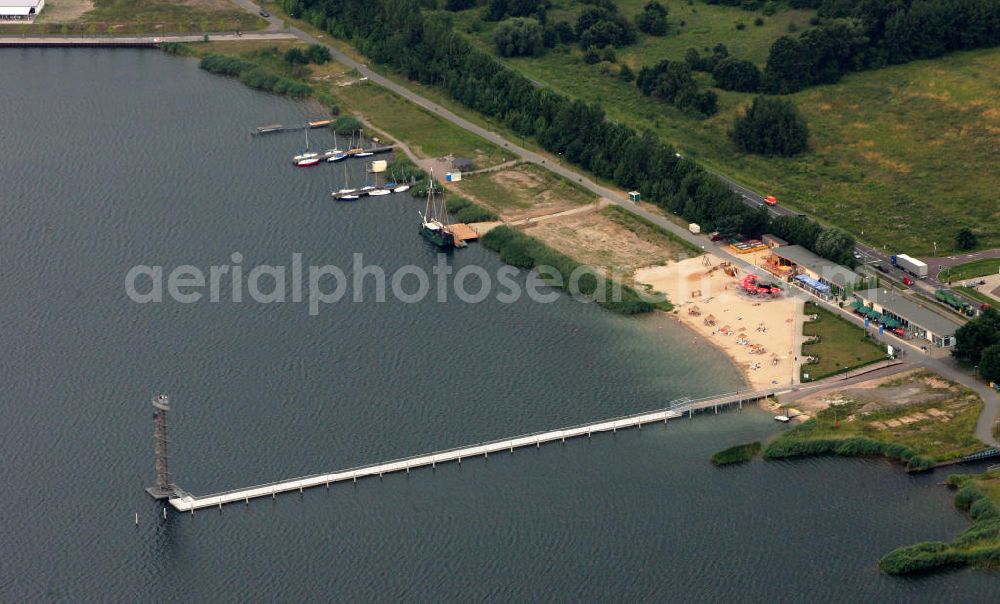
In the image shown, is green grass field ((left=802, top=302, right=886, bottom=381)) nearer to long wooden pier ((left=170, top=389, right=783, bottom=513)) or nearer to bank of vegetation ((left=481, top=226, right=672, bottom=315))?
long wooden pier ((left=170, top=389, right=783, bottom=513))

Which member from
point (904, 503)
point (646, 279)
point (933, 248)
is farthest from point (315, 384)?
point (933, 248)

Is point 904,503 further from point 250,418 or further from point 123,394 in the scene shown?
point 123,394

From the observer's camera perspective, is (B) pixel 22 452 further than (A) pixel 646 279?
No

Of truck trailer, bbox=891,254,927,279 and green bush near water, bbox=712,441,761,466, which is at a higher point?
truck trailer, bbox=891,254,927,279

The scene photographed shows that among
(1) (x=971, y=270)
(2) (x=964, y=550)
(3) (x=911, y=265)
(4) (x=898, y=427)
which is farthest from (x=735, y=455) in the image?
(1) (x=971, y=270)

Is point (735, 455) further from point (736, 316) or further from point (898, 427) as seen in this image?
point (736, 316)

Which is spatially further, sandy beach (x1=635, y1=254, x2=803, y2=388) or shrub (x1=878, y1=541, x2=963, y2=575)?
sandy beach (x1=635, y1=254, x2=803, y2=388)

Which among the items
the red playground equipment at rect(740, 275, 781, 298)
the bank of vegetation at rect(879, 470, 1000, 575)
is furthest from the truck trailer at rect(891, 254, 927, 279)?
the bank of vegetation at rect(879, 470, 1000, 575)
